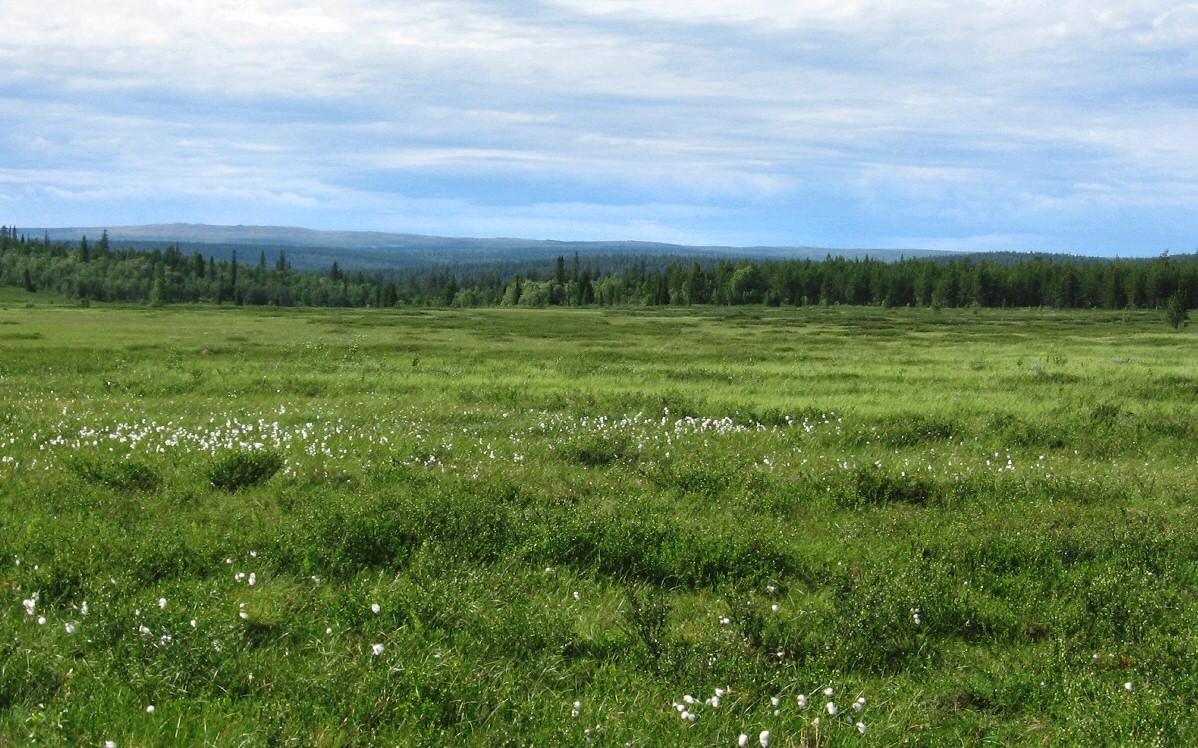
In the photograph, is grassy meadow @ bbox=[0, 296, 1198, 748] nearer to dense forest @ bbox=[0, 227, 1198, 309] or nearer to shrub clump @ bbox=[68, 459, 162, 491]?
shrub clump @ bbox=[68, 459, 162, 491]

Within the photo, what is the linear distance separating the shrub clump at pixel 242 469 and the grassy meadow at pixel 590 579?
1.7 inches

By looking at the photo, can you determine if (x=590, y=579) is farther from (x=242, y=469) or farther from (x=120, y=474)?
(x=120, y=474)

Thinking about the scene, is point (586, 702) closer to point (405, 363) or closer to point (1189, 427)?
point (1189, 427)

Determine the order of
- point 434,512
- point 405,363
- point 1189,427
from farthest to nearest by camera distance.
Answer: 1. point 405,363
2. point 1189,427
3. point 434,512

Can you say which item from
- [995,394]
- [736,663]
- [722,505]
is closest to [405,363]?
[995,394]

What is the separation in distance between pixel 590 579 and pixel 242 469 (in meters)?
5.59

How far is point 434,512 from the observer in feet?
30.7

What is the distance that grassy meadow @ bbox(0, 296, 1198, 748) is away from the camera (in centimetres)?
564

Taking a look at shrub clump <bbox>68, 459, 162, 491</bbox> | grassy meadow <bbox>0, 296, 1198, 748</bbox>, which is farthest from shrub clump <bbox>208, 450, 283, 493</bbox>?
shrub clump <bbox>68, 459, 162, 491</bbox>

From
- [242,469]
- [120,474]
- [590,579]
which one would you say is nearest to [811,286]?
[242,469]

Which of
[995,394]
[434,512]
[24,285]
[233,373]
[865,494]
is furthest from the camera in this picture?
[24,285]

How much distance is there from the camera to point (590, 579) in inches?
322

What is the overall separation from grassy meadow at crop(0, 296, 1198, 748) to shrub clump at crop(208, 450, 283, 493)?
0.14ft

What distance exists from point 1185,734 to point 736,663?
2834 millimetres
